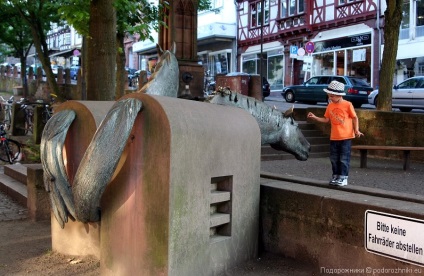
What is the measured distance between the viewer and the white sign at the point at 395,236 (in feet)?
12.5

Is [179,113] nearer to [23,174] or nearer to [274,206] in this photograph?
[274,206]

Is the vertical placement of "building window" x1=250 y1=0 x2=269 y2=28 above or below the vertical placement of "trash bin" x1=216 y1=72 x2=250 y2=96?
above

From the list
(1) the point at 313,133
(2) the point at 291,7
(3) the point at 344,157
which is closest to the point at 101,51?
(3) the point at 344,157

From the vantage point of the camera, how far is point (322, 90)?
27.4 m

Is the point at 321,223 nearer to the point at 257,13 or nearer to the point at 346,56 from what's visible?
the point at 346,56

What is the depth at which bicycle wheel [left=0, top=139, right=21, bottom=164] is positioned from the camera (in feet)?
44.6

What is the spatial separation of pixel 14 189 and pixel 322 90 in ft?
67.1

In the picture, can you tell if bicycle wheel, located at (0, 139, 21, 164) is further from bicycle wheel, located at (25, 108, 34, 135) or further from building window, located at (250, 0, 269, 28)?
building window, located at (250, 0, 269, 28)

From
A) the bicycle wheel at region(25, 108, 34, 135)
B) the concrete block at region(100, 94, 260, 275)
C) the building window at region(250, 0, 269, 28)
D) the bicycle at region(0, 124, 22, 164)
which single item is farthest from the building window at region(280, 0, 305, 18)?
the concrete block at region(100, 94, 260, 275)

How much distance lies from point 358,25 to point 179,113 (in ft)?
98.8

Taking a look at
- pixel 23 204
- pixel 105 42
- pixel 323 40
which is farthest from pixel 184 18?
pixel 323 40

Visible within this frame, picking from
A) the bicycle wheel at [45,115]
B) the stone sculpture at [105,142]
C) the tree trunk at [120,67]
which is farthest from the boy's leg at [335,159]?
the tree trunk at [120,67]

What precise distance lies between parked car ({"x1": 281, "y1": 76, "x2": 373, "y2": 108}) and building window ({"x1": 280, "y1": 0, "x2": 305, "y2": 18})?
29.7 ft

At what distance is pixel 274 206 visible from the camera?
5.04m
